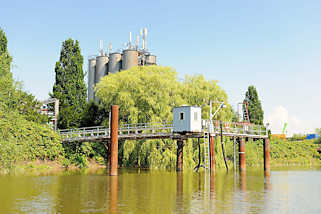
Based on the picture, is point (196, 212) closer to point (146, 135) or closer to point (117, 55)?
point (146, 135)

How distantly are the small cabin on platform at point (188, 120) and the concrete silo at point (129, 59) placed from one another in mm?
38048

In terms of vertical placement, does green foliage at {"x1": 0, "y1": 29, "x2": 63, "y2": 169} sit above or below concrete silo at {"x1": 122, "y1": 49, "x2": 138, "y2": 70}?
below

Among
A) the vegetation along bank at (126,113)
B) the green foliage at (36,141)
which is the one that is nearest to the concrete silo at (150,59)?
the vegetation along bank at (126,113)

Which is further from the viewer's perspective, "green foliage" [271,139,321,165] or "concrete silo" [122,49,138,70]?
"concrete silo" [122,49,138,70]

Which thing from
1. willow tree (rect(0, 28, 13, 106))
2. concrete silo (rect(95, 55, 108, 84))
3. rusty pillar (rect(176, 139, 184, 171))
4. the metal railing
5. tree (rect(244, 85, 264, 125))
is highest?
concrete silo (rect(95, 55, 108, 84))

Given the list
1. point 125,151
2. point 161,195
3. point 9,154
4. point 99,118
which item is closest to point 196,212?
point 161,195

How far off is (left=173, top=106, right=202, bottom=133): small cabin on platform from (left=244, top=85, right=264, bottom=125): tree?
40671 mm

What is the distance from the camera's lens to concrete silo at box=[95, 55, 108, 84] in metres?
80.8

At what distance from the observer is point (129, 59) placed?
75062 millimetres

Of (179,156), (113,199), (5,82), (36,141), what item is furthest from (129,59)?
A: (113,199)

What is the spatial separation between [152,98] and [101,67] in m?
35.9

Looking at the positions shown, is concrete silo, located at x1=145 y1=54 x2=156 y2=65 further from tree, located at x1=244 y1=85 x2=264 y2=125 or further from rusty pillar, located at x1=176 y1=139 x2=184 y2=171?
rusty pillar, located at x1=176 y1=139 x2=184 y2=171

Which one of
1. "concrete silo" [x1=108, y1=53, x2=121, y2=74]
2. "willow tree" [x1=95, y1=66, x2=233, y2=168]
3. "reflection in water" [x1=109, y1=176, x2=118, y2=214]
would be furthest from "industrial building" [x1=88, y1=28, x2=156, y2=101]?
"reflection in water" [x1=109, y1=176, x2=118, y2=214]

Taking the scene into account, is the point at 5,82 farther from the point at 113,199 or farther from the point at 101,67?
the point at 101,67
